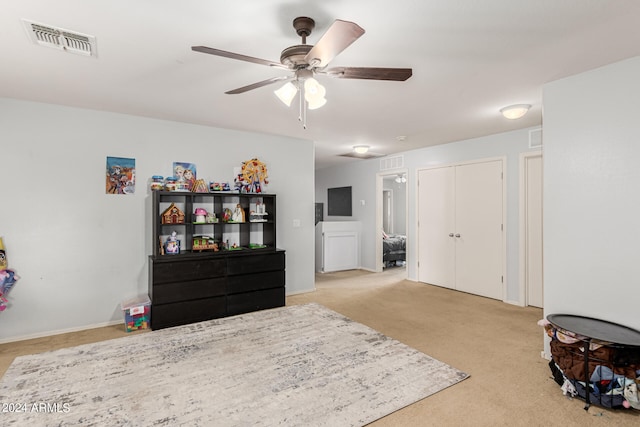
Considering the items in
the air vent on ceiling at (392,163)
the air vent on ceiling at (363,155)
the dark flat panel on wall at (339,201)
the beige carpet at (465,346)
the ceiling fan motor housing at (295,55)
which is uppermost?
the air vent on ceiling at (363,155)

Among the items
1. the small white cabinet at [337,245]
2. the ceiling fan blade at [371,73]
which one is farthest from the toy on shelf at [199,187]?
the small white cabinet at [337,245]

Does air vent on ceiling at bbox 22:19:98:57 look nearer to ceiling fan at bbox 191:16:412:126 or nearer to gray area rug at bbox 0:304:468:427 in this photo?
ceiling fan at bbox 191:16:412:126

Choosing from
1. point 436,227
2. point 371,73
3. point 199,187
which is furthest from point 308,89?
point 436,227

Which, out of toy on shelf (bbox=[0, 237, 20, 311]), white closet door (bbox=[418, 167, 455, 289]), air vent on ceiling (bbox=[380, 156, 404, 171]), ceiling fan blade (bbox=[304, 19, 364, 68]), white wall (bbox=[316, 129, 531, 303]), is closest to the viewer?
ceiling fan blade (bbox=[304, 19, 364, 68])

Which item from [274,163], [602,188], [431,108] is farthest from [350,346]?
[274,163]

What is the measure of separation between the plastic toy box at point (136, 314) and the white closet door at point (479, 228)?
442 centimetres

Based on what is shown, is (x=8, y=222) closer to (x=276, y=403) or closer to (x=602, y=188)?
(x=276, y=403)

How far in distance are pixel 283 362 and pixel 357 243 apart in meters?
4.75

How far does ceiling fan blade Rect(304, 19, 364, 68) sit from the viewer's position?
1399mm

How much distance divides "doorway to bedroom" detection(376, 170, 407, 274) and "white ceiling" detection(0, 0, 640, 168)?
311 cm

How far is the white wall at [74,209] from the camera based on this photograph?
3.23m

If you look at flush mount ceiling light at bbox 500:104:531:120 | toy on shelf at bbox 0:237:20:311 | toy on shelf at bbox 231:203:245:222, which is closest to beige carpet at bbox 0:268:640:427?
toy on shelf at bbox 0:237:20:311

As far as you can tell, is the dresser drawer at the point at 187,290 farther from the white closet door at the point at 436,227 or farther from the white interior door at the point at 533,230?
the white interior door at the point at 533,230

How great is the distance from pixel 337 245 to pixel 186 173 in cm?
364
